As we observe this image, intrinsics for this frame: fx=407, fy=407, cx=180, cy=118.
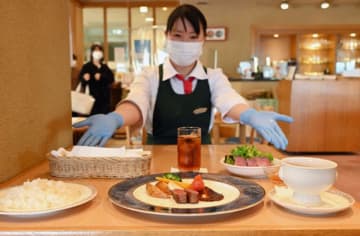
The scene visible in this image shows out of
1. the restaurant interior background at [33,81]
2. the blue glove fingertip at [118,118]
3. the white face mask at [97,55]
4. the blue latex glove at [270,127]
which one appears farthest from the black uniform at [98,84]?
the blue latex glove at [270,127]

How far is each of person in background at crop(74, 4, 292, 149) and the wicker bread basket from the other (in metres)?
0.53

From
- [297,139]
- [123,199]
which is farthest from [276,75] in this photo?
[123,199]

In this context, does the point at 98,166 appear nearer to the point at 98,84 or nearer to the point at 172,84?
the point at 172,84

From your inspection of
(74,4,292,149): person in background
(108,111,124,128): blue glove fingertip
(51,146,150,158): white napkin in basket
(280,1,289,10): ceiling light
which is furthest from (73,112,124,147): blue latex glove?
(280,1,289,10): ceiling light

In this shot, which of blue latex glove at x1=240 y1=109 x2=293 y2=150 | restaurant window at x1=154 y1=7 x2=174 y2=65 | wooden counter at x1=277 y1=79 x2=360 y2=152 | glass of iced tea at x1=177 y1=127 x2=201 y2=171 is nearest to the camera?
glass of iced tea at x1=177 y1=127 x2=201 y2=171

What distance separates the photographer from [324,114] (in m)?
4.77

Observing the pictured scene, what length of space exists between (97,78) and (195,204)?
6018 mm

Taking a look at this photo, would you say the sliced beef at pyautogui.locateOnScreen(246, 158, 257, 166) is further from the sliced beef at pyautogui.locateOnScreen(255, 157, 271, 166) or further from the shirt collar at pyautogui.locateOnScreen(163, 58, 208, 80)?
the shirt collar at pyautogui.locateOnScreen(163, 58, 208, 80)

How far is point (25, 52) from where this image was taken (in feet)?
3.71

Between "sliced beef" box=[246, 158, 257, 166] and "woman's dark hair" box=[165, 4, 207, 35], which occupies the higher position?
"woman's dark hair" box=[165, 4, 207, 35]

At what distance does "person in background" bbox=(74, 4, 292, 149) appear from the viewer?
5.48ft

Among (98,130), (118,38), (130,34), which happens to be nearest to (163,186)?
(98,130)

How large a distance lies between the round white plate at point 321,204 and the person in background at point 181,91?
27.4 inches

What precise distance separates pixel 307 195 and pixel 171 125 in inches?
42.2
